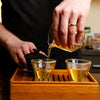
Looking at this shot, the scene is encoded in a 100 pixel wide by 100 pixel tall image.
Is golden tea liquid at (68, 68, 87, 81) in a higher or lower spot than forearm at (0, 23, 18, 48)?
lower

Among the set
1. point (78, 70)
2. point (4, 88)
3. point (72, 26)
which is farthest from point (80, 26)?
point (4, 88)

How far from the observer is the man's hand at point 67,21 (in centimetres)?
82

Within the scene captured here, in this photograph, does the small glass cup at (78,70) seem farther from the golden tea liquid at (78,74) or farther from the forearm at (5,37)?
the forearm at (5,37)

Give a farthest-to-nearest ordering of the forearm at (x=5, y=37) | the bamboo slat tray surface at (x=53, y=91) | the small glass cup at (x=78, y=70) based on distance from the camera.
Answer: the forearm at (x=5, y=37), the small glass cup at (x=78, y=70), the bamboo slat tray surface at (x=53, y=91)

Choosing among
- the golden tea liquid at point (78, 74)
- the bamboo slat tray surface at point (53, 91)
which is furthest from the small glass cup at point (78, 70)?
the bamboo slat tray surface at point (53, 91)

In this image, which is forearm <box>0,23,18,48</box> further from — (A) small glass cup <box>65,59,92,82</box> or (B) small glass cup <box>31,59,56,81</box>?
(A) small glass cup <box>65,59,92,82</box>

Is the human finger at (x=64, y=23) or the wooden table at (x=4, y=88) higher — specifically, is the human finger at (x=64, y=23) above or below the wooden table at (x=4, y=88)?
above

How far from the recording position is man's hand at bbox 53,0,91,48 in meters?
0.82

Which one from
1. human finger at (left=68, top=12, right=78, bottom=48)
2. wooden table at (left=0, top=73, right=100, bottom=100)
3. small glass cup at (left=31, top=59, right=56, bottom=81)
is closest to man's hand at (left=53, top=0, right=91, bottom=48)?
human finger at (left=68, top=12, right=78, bottom=48)

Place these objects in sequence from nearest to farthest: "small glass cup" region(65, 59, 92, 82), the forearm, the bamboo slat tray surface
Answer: the bamboo slat tray surface
"small glass cup" region(65, 59, 92, 82)
the forearm

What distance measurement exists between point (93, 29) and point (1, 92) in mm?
2160

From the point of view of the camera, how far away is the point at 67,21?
0.82m

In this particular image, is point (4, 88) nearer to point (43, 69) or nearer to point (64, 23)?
point (43, 69)

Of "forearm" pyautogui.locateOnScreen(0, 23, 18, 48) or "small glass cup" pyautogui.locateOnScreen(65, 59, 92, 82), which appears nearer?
"small glass cup" pyautogui.locateOnScreen(65, 59, 92, 82)
